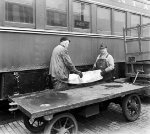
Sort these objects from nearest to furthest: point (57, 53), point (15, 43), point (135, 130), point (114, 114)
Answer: point (135, 130), point (15, 43), point (57, 53), point (114, 114)

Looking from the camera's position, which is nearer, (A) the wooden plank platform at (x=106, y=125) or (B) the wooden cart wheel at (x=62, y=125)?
(B) the wooden cart wheel at (x=62, y=125)

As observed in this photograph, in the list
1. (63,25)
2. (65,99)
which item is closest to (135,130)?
(65,99)

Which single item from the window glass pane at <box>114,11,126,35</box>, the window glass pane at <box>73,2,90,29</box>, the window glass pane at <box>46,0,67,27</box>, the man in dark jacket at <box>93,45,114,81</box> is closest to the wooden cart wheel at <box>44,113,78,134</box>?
the man in dark jacket at <box>93,45,114,81</box>

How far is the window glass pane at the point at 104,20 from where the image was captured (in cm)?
567

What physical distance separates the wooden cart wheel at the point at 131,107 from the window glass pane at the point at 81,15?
2.35 meters

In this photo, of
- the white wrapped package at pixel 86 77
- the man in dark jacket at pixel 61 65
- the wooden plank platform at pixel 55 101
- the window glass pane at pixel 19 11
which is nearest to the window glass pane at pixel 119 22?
the white wrapped package at pixel 86 77

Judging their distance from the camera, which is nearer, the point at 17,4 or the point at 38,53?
the point at 17,4

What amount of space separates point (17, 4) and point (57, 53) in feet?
4.43

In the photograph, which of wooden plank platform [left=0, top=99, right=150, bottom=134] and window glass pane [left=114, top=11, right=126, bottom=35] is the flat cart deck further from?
window glass pane [left=114, top=11, right=126, bottom=35]

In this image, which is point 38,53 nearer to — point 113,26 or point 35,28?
point 35,28

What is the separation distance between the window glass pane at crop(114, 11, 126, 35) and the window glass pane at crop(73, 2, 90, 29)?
1.27 metres

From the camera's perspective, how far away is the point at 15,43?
13.0ft

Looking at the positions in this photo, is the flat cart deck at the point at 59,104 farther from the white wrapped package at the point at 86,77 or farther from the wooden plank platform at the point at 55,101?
the white wrapped package at the point at 86,77

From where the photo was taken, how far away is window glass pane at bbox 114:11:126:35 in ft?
20.4
